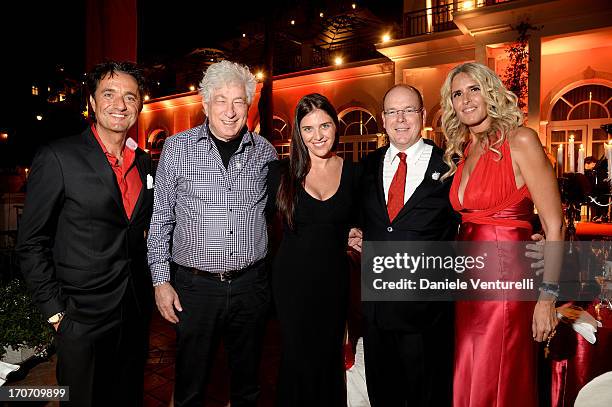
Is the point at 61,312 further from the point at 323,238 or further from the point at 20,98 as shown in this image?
the point at 20,98

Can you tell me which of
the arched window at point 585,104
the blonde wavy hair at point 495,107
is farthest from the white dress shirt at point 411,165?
the arched window at point 585,104

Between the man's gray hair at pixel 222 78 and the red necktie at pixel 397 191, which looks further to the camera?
the man's gray hair at pixel 222 78

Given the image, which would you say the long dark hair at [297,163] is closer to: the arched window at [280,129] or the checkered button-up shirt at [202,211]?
the checkered button-up shirt at [202,211]

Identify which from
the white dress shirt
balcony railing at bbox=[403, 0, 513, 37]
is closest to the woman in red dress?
the white dress shirt

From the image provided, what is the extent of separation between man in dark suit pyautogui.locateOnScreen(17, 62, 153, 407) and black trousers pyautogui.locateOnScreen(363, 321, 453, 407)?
1313 mm

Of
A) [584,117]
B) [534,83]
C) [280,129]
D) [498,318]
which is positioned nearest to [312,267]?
[498,318]

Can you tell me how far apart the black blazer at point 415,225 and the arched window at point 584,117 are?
10001mm

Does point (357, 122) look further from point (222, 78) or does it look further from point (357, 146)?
point (222, 78)

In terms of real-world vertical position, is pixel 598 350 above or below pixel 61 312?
below

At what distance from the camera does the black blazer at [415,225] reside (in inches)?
90.7

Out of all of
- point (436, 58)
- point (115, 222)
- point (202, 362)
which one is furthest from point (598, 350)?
point (436, 58)

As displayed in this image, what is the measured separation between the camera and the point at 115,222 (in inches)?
85.1

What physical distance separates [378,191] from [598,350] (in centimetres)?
135

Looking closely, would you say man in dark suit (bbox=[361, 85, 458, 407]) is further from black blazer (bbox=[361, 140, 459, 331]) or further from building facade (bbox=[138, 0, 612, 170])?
building facade (bbox=[138, 0, 612, 170])
